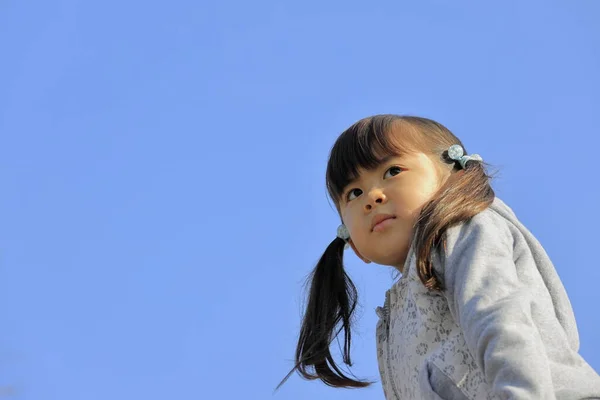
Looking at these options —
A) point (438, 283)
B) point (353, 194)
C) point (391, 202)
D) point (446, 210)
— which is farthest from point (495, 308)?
point (353, 194)

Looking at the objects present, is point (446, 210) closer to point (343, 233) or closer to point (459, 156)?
point (459, 156)

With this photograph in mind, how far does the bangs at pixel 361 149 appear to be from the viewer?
15.5 ft

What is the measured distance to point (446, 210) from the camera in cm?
434

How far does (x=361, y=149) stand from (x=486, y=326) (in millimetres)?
1367

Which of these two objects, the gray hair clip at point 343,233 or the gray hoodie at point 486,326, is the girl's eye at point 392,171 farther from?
the gray hair clip at point 343,233

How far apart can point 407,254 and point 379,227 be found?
18cm

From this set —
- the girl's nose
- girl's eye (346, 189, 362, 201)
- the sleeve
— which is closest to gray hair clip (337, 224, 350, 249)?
girl's eye (346, 189, 362, 201)

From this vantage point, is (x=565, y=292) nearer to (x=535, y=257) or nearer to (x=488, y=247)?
(x=535, y=257)

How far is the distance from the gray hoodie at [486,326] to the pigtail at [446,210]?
0.13ft

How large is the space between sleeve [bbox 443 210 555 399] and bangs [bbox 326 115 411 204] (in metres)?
0.58

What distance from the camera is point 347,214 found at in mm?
4848

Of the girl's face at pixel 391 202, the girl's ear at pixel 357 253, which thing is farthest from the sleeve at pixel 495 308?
the girl's ear at pixel 357 253

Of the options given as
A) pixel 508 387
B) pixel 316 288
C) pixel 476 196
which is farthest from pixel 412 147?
pixel 508 387

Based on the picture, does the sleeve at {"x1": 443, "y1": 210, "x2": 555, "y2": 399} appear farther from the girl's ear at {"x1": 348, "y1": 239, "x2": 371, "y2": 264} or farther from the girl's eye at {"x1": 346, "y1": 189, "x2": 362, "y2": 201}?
the girl's ear at {"x1": 348, "y1": 239, "x2": 371, "y2": 264}
